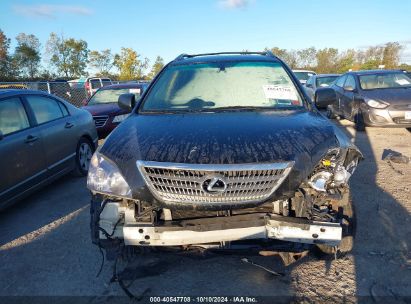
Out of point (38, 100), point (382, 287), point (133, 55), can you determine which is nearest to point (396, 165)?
point (382, 287)

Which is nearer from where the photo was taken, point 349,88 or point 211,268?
point 211,268

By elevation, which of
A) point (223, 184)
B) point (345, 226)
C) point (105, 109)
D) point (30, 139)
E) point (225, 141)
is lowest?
point (345, 226)

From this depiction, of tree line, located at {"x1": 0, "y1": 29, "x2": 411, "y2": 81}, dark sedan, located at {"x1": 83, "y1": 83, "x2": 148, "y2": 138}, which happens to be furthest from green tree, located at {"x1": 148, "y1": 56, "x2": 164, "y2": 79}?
dark sedan, located at {"x1": 83, "y1": 83, "x2": 148, "y2": 138}

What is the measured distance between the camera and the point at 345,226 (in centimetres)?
296

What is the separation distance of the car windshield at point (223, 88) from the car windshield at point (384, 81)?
21.3ft

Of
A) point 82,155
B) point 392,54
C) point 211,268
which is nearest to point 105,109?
point 82,155

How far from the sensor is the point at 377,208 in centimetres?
430

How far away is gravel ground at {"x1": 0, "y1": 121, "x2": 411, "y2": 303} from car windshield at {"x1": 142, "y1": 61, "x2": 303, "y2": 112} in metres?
1.46

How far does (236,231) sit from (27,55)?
6291cm

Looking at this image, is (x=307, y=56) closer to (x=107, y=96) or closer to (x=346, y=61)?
(x=346, y=61)

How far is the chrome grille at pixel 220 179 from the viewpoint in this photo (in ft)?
7.76

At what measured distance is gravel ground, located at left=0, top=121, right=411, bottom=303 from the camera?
9.25 feet

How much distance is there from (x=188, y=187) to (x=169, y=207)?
0.19 m

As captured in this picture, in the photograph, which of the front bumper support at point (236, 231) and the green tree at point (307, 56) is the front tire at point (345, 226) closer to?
the front bumper support at point (236, 231)
